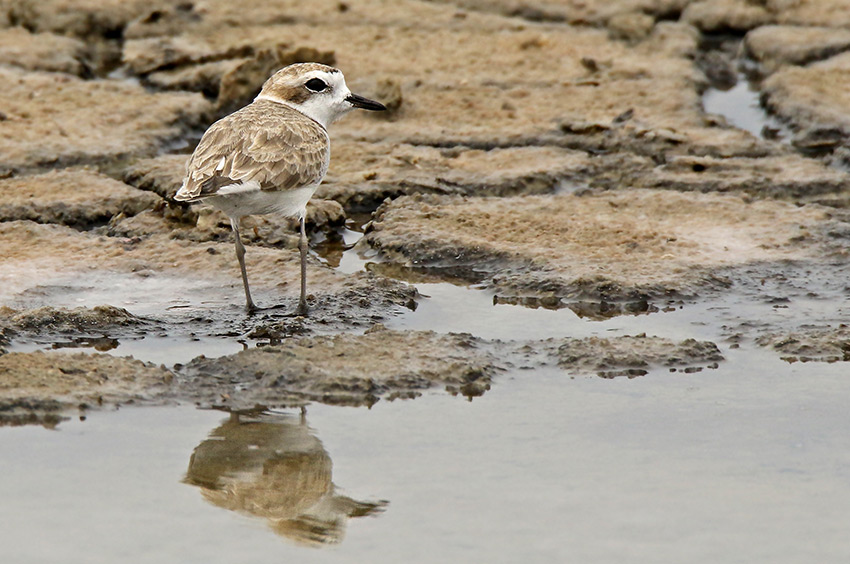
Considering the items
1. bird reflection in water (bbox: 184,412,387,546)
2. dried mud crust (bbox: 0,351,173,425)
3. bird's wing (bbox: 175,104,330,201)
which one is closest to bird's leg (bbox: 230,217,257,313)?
bird's wing (bbox: 175,104,330,201)

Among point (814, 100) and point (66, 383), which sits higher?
point (814, 100)

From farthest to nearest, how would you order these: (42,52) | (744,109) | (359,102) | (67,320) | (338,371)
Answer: (42,52), (744,109), (359,102), (67,320), (338,371)

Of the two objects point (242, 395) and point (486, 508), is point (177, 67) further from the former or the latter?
point (486, 508)

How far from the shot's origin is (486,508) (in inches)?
143

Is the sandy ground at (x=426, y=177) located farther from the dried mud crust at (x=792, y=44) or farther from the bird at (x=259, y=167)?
the bird at (x=259, y=167)

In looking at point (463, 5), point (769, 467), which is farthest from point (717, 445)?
point (463, 5)

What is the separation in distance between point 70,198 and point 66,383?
2.43 m

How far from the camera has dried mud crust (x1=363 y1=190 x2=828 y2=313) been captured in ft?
18.6

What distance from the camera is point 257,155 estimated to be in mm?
5395

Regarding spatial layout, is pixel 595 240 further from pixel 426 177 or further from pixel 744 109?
pixel 744 109

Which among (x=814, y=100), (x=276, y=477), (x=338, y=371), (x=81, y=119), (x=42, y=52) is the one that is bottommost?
(x=276, y=477)

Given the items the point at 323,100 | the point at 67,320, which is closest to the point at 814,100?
the point at 323,100

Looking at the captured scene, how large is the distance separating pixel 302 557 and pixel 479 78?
19.1ft

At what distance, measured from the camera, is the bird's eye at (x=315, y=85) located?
6.18 meters
